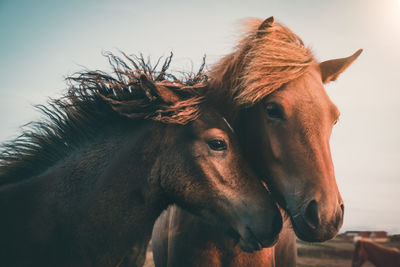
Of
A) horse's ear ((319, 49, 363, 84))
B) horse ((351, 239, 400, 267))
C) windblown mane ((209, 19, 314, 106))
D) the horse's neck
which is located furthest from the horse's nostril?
horse ((351, 239, 400, 267))

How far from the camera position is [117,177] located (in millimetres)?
2506

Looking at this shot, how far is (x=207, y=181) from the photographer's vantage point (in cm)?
253

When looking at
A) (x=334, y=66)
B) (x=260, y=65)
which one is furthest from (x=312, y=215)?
(x=334, y=66)

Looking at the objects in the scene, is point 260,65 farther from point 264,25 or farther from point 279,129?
point 279,129

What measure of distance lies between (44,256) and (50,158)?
3.12 feet

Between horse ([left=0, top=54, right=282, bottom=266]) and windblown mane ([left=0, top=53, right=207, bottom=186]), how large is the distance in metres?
0.01

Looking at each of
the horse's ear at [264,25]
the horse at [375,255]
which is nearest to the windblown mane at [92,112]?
the horse's ear at [264,25]

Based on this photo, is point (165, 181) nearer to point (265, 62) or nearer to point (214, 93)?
point (214, 93)

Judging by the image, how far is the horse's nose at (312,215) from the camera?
2.16m

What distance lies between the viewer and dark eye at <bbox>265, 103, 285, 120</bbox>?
2.62 m

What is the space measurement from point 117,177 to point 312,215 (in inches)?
63.9

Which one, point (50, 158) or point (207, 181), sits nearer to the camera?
point (207, 181)

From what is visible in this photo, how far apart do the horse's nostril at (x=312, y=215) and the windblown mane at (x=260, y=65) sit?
1057 mm

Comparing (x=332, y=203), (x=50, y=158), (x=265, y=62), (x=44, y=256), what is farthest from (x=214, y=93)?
(x=44, y=256)
